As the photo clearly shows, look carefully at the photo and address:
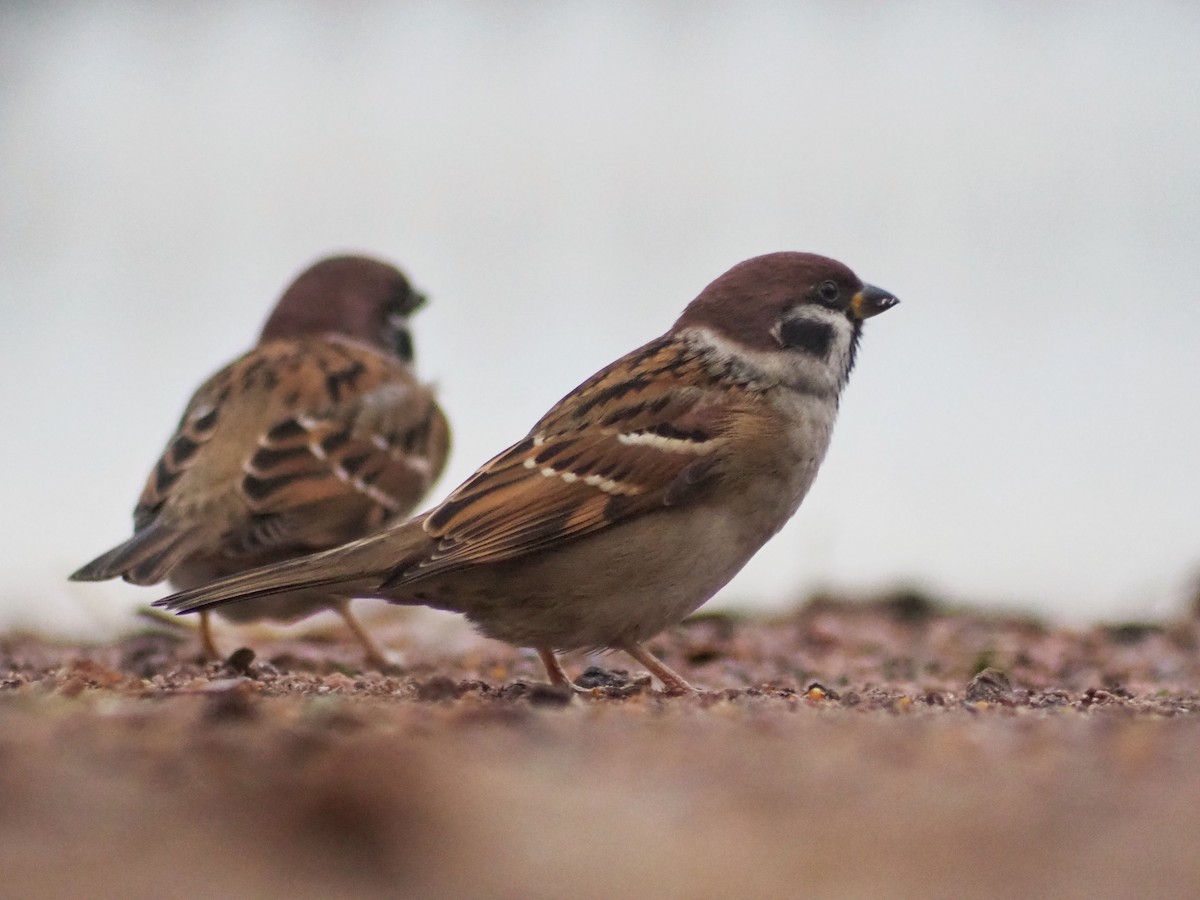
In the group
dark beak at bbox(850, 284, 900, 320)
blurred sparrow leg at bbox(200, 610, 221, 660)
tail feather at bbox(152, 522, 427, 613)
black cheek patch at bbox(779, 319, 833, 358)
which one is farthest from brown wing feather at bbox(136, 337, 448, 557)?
dark beak at bbox(850, 284, 900, 320)

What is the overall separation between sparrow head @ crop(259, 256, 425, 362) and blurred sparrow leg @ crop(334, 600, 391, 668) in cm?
157

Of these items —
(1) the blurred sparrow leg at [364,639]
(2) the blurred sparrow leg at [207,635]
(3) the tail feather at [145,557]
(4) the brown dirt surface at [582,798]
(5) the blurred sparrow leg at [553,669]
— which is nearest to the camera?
(4) the brown dirt surface at [582,798]

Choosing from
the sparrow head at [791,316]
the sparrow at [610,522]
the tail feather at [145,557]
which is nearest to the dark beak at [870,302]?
the sparrow head at [791,316]

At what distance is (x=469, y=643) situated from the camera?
6309mm

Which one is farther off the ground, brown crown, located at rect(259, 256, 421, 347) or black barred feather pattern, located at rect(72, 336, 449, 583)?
brown crown, located at rect(259, 256, 421, 347)

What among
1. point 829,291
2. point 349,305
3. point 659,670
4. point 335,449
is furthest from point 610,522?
point 349,305

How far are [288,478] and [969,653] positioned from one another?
7.80ft

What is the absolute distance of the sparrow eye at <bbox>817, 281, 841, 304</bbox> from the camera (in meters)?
4.90

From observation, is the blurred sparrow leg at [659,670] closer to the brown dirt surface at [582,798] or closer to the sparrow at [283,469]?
the brown dirt surface at [582,798]

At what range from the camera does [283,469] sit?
227 inches

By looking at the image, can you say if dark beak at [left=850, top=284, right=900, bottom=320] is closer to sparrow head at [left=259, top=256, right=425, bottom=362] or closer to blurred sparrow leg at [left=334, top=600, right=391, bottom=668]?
blurred sparrow leg at [left=334, top=600, right=391, bottom=668]

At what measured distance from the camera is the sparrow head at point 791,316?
478 centimetres

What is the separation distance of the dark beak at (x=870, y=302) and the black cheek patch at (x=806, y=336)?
0.42 ft

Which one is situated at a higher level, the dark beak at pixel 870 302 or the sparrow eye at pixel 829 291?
the sparrow eye at pixel 829 291
